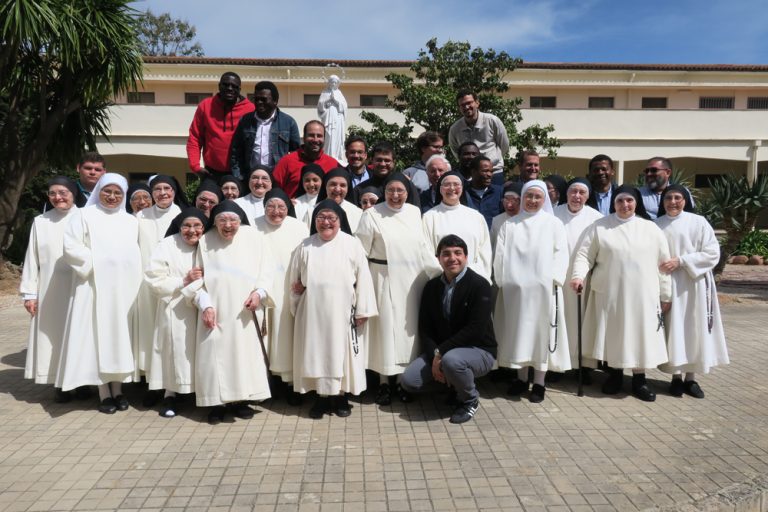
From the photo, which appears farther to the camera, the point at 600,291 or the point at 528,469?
the point at 600,291

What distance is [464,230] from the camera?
18.9ft

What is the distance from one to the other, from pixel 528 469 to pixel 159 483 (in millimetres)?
2447

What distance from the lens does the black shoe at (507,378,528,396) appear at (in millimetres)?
5805

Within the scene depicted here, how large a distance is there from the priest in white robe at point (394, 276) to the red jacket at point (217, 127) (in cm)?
256

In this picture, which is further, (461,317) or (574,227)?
(574,227)

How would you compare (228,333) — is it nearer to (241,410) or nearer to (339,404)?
(241,410)

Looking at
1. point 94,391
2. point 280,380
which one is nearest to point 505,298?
point 280,380

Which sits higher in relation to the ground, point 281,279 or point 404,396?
point 281,279

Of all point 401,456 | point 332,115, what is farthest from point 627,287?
point 332,115

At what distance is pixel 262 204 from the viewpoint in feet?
20.4

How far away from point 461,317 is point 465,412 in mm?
797

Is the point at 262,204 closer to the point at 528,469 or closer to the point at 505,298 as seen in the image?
the point at 505,298

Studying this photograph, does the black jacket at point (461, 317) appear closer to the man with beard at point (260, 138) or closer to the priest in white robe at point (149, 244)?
the priest in white robe at point (149, 244)

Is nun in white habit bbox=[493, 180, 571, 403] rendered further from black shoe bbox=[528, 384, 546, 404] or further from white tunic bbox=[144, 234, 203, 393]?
white tunic bbox=[144, 234, 203, 393]
